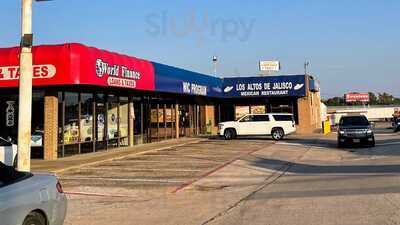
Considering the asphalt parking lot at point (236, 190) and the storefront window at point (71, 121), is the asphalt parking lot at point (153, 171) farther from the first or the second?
the storefront window at point (71, 121)

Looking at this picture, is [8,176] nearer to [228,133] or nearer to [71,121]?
[71,121]

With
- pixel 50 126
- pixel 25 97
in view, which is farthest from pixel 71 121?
pixel 25 97

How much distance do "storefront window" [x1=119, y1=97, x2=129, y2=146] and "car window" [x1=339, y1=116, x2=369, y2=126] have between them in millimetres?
12001

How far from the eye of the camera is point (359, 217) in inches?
371

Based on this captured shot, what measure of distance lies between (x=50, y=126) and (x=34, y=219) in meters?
15.9

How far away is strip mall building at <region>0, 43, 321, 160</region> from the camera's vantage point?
70.7 feet

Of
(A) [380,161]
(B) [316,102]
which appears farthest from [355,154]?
(B) [316,102]

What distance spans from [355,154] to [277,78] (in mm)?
20456

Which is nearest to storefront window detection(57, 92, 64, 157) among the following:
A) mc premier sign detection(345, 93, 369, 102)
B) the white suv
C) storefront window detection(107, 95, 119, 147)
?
storefront window detection(107, 95, 119, 147)

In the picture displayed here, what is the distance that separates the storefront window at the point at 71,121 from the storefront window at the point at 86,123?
1.54ft

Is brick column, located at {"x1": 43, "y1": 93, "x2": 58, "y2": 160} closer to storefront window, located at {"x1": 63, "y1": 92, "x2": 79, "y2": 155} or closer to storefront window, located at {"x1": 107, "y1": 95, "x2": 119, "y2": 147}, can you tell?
storefront window, located at {"x1": 63, "y1": 92, "x2": 79, "y2": 155}

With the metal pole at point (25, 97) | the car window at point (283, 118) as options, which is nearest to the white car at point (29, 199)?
the metal pole at point (25, 97)

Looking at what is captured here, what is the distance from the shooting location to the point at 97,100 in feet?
87.3

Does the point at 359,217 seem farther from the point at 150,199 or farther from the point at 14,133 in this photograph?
the point at 14,133
